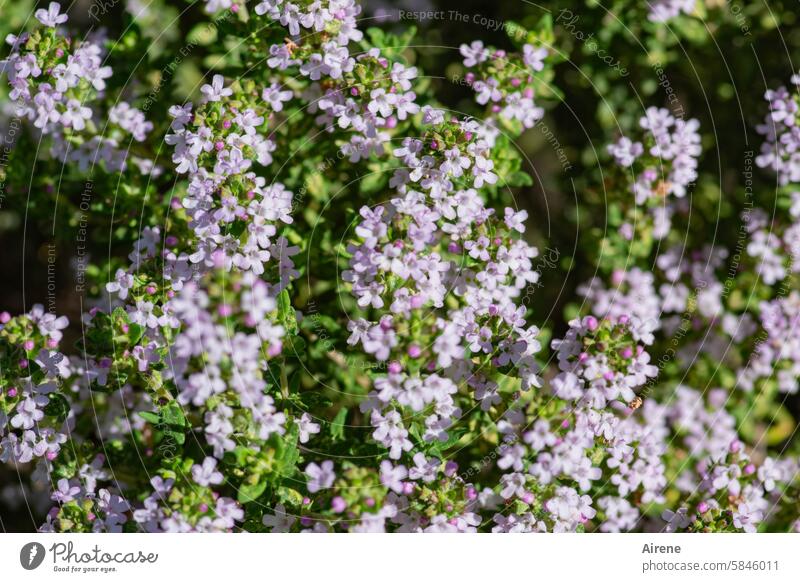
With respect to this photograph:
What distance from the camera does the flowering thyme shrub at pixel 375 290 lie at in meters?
3.00

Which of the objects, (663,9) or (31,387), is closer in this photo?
(31,387)

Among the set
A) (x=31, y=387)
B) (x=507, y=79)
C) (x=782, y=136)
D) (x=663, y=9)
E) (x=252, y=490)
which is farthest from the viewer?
(x=663, y=9)

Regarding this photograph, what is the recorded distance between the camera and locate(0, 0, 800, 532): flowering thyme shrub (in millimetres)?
3000

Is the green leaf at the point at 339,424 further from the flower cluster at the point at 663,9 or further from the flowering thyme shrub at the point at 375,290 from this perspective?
the flower cluster at the point at 663,9

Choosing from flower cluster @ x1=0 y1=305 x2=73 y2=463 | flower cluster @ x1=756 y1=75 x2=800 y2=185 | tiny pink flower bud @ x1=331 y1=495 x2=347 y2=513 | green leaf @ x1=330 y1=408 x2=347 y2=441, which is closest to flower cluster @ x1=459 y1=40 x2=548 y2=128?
flower cluster @ x1=756 y1=75 x2=800 y2=185

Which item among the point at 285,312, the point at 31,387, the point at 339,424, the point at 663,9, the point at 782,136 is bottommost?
the point at 339,424

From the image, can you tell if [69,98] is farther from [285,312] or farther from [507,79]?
[507,79]

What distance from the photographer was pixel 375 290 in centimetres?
299

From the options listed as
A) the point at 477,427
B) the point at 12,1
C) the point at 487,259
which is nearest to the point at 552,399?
the point at 477,427

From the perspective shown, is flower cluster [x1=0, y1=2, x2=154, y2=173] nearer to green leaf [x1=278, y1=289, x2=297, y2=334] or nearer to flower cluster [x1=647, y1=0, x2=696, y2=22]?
green leaf [x1=278, y1=289, x2=297, y2=334]

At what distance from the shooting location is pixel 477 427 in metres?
3.33

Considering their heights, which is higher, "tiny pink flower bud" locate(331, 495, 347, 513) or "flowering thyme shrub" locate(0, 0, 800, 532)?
"flowering thyme shrub" locate(0, 0, 800, 532)

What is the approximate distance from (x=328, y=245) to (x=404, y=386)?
2.75 ft

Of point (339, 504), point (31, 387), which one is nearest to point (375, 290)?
point (339, 504)
